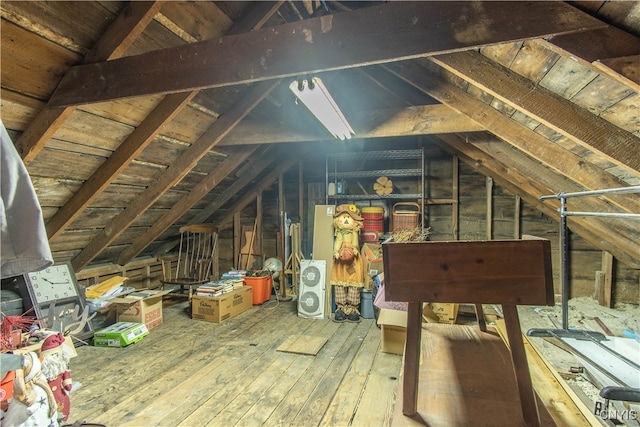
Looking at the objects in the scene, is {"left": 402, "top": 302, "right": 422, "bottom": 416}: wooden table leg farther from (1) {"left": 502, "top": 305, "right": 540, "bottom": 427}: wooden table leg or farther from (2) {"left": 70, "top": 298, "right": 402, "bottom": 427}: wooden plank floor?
(2) {"left": 70, "top": 298, "right": 402, "bottom": 427}: wooden plank floor

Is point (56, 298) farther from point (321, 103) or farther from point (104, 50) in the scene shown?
point (321, 103)

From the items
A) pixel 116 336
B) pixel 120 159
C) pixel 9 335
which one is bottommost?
pixel 116 336

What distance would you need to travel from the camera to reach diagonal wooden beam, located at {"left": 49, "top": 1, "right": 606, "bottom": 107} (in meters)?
1.10

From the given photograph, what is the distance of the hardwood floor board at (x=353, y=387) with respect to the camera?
2.04 m

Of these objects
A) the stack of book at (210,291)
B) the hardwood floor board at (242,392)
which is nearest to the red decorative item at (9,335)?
the hardwood floor board at (242,392)

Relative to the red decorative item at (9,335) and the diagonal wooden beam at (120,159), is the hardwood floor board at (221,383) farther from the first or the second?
the diagonal wooden beam at (120,159)

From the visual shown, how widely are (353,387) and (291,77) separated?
2.26 m

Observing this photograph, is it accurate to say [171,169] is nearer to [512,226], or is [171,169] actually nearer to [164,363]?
[164,363]

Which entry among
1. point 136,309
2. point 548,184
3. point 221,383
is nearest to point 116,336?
point 136,309

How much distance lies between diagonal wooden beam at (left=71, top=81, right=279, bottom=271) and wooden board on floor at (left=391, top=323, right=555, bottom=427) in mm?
2320

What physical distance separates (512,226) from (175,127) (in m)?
4.10

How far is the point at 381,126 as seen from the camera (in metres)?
2.84

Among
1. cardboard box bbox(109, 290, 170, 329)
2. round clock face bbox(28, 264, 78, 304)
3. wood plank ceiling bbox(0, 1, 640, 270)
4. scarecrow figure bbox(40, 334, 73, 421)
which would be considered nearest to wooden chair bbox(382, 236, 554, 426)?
wood plank ceiling bbox(0, 1, 640, 270)

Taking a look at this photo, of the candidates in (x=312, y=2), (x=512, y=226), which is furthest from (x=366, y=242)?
(x=312, y=2)
